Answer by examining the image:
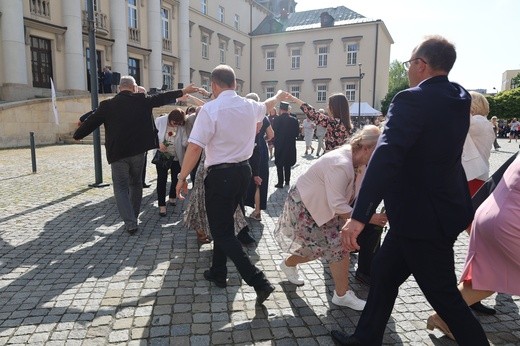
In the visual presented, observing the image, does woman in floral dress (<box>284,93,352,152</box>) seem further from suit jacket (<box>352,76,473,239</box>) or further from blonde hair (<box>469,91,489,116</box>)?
suit jacket (<box>352,76,473,239</box>)

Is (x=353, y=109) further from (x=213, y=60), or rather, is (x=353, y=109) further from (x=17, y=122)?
(x=17, y=122)

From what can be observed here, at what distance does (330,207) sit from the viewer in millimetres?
2943

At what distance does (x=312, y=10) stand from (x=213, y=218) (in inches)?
1849

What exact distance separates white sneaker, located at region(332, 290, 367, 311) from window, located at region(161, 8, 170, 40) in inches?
1210

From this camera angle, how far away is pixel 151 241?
494 centimetres

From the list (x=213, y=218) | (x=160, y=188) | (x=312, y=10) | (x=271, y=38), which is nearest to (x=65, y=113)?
(x=160, y=188)

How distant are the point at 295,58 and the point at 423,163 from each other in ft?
140

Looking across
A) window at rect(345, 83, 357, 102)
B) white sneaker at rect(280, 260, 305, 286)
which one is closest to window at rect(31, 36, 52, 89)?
white sneaker at rect(280, 260, 305, 286)

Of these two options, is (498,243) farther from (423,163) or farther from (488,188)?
(423,163)

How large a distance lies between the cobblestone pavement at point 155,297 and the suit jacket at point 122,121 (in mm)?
1157

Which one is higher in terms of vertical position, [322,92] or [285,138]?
[322,92]

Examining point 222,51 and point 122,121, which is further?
point 222,51

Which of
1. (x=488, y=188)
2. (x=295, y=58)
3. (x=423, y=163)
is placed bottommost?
(x=488, y=188)

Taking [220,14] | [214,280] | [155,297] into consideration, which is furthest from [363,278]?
[220,14]
